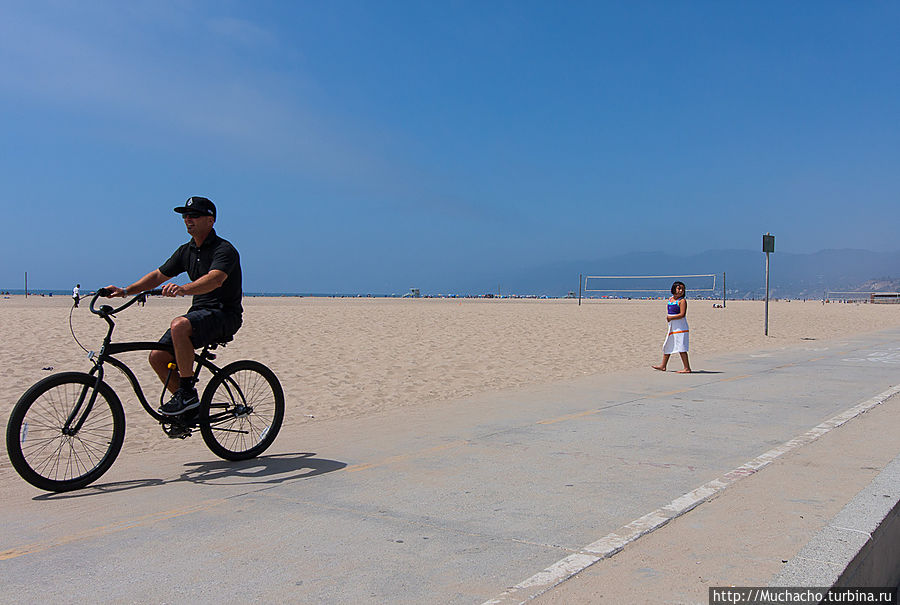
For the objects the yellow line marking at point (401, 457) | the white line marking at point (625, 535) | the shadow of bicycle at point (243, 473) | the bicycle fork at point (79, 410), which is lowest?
the shadow of bicycle at point (243, 473)

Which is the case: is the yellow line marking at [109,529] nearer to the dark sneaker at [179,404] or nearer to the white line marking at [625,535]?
the dark sneaker at [179,404]

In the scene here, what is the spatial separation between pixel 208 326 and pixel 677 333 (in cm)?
838

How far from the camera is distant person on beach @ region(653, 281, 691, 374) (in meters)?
11.2

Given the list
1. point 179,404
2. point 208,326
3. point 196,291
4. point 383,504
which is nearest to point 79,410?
point 179,404

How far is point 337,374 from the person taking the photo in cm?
1060

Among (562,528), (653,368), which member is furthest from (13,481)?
(653,368)

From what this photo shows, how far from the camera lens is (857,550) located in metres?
2.92

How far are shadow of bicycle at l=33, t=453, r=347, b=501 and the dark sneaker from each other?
0.46 m

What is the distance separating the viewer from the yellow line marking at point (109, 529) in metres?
3.41

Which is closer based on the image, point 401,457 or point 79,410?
point 79,410

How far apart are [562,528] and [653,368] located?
862 cm

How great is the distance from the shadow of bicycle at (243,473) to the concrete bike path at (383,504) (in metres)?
0.02

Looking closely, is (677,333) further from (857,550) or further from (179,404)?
(857,550)

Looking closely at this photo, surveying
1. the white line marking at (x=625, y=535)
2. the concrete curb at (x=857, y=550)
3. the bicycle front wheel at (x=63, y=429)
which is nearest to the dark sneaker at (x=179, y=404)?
the bicycle front wheel at (x=63, y=429)
